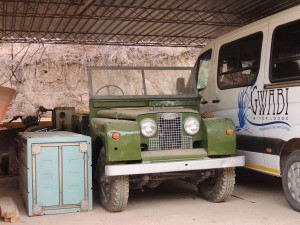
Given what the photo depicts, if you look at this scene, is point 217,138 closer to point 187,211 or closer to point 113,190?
point 187,211

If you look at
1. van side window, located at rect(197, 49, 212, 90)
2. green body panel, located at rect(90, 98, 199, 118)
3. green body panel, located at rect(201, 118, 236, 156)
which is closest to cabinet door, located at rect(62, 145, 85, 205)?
green body panel, located at rect(90, 98, 199, 118)

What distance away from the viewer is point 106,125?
5852 millimetres

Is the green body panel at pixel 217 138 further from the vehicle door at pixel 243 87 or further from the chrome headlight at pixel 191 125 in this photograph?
the vehicle door at pixel 243 87

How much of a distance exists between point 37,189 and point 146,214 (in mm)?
1567

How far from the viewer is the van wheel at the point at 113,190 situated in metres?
5.91

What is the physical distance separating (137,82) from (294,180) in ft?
10.0

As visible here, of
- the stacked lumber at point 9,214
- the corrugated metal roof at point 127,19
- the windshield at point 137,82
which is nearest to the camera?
the stacked lumber at point 9,214

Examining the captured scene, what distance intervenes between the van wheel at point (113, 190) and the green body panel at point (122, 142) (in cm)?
35

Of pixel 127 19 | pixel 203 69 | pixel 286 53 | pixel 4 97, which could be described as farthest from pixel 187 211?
pixel 4 97

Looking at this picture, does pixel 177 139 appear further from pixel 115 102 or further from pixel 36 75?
pixel 36 75

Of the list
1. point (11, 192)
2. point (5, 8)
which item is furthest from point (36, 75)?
point (11, 192)

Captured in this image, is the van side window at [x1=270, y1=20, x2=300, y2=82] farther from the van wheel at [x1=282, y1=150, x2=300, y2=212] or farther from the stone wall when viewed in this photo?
the stone wall

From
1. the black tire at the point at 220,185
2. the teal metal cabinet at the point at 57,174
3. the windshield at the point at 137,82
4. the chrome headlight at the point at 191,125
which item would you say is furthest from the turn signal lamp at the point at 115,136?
the black tire at the point at 220,185

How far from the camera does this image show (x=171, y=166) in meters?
5.89
